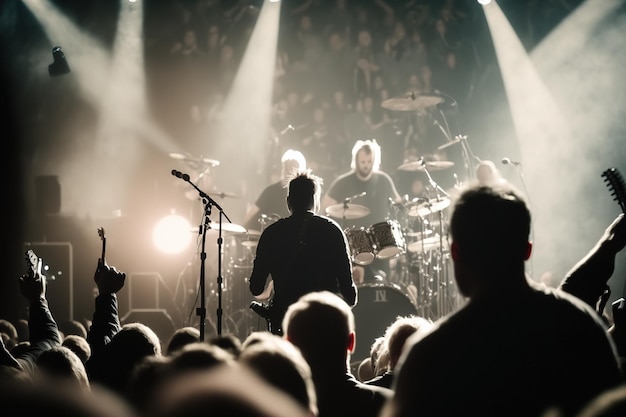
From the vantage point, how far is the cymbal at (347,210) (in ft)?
30.3

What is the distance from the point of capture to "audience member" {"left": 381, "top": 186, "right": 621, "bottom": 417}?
2.00 meters

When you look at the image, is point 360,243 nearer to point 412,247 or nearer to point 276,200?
point 412,247

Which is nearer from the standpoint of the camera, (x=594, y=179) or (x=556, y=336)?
(x=556, y=336)

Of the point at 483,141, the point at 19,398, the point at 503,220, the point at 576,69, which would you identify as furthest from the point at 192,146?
the point at 19,398

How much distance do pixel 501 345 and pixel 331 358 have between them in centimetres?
93

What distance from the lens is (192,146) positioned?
14.0 metres

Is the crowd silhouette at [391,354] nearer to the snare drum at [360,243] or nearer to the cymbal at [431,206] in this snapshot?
the snare drum at [360,243]

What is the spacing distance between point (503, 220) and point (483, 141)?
12018 millimetres

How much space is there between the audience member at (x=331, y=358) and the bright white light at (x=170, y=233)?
8.97 meters

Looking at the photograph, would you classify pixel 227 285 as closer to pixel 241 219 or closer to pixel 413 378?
pixel 241 219

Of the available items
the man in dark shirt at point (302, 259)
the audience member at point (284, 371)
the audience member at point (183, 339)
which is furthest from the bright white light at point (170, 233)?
the audience member at point (284, 371)

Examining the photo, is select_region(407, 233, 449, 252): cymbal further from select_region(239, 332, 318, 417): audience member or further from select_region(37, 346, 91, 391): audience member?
select_region(239, 332, 318, 417): audience member

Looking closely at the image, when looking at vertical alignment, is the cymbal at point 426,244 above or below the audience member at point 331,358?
above

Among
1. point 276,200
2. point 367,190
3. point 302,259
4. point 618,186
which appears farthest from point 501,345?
point 367,190
